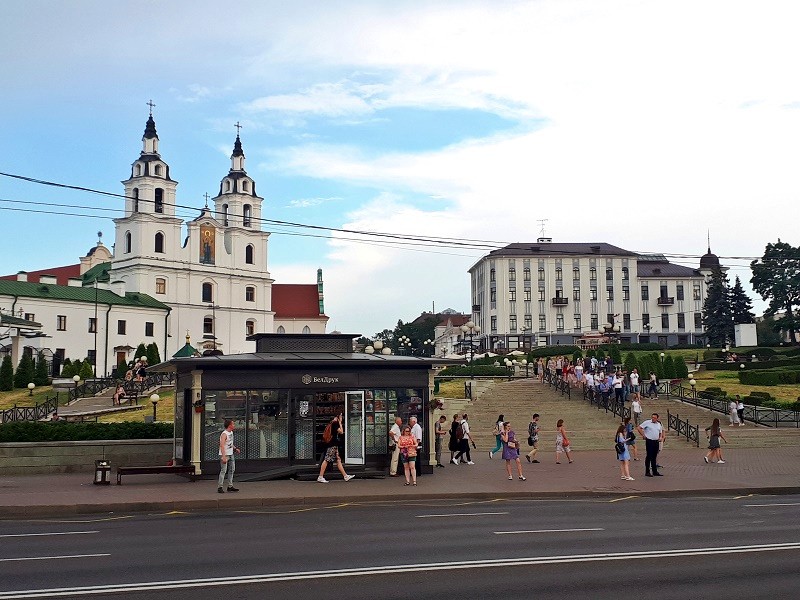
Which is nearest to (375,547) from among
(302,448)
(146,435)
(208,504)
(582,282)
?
(208,504)

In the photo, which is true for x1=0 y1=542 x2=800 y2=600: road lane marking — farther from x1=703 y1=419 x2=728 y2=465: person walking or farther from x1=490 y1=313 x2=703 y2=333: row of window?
x1=490 y1=313 x2=703 y2=333: row of window

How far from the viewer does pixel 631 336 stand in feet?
358

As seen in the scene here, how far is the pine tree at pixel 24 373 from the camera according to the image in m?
57.5

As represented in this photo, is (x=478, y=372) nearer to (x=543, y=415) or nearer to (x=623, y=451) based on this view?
(x=543, y=415)

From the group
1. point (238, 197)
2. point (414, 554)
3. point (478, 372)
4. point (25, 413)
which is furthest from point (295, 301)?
point (414, 554)

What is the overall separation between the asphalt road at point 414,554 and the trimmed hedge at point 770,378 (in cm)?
3544

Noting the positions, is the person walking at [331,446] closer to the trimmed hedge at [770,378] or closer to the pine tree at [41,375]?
the trimmed hedge at [770,378]

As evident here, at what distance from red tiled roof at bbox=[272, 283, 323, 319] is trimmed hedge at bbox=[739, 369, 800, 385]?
74.8m

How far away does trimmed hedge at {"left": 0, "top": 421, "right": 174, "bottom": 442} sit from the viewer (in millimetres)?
25562

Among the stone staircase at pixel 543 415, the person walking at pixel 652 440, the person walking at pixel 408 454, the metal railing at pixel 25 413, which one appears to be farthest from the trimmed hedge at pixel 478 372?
the person walking at pixel 408 454

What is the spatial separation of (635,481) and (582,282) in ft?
282

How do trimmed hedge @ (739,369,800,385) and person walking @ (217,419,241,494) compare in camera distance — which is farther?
trimmed hedge @ (739,369,800,385)

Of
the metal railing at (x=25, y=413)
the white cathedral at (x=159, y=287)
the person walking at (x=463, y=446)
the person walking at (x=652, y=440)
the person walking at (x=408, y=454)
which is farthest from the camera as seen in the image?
the white cathedral at (x=159, y=287)

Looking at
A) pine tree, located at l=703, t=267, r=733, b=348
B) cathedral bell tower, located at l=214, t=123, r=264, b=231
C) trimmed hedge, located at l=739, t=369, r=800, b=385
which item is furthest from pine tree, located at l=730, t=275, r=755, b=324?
cathedral bell tower, located at l=214, t=123, r=264, b=231
